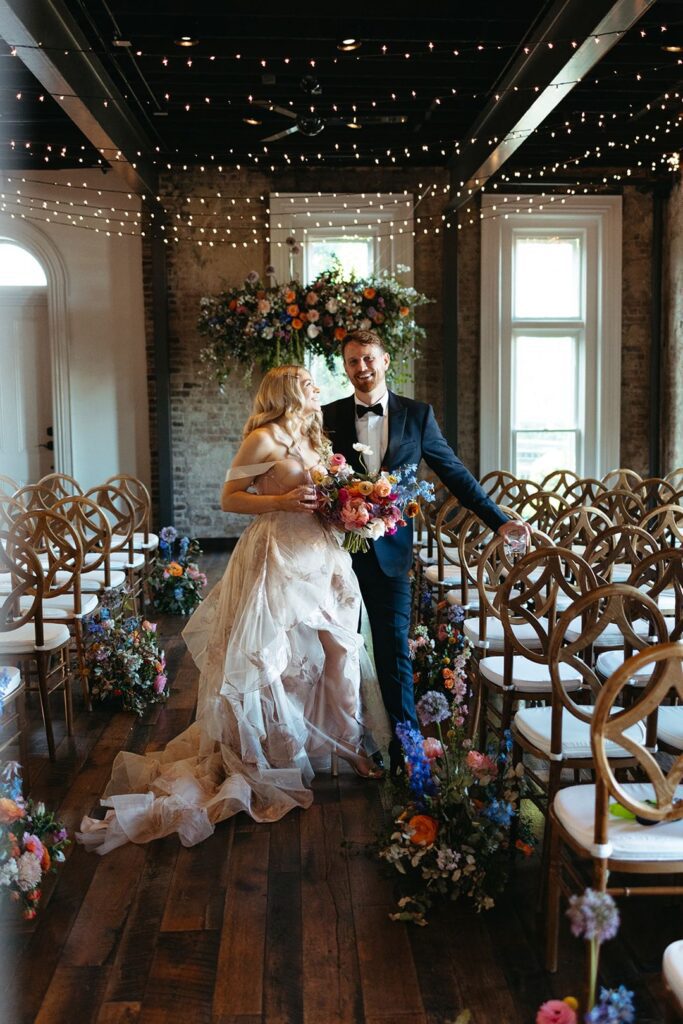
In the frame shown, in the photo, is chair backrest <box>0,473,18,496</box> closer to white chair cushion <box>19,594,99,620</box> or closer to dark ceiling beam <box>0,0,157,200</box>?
white chair cushion <box>19,594,99,620</box>

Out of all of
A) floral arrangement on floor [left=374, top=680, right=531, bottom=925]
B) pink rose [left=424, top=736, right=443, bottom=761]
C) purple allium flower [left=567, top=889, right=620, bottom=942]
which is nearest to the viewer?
purple allium flower [left=567, top=889, right=620, bottom=942]

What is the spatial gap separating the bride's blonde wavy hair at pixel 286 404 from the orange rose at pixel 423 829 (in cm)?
153

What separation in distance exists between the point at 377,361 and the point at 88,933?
224cm

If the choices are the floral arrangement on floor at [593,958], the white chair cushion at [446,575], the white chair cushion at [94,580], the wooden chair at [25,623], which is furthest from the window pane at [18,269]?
the floral arrangement on floor at [593,958]

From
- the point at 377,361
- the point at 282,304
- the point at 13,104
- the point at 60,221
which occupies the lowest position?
the point at 377,361

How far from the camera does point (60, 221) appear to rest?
958 centimetres

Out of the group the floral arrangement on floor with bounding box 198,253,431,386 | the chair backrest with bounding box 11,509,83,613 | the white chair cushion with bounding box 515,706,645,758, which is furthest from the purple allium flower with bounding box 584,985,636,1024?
the floral arrangement on floor with bounding box 198,253,431,386

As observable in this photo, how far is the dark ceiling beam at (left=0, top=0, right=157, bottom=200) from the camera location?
512 cm

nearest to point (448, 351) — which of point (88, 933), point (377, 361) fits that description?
point (377, 361)

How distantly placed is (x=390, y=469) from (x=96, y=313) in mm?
6864

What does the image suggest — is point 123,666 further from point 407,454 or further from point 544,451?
point 544,451

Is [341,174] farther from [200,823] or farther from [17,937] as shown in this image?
[17,937]

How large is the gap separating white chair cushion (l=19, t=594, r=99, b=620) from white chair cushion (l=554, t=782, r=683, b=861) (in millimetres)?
3035

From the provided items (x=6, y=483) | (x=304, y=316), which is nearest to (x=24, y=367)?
(x=6, y=483)
